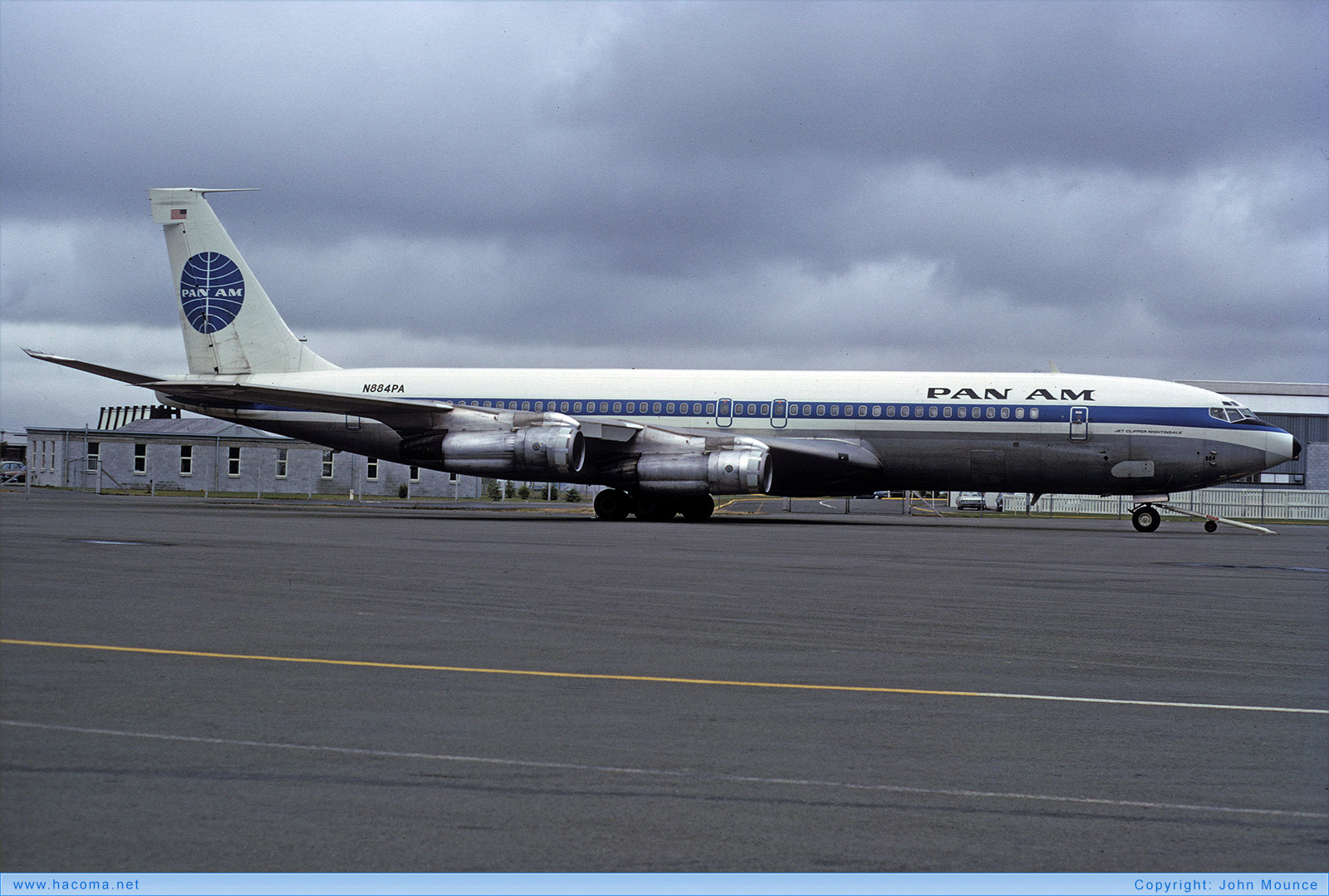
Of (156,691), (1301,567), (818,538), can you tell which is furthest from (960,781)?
(818,538)

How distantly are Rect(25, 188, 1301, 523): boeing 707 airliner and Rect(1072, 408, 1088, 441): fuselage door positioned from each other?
32 mm

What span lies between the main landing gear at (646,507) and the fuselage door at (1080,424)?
33.5 feet

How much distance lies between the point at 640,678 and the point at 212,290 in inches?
1342

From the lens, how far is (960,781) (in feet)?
18.0

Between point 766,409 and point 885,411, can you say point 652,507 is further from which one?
point 885,411

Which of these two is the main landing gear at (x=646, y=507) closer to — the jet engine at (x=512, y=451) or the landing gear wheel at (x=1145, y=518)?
the jet engine at (x=512, y=451)

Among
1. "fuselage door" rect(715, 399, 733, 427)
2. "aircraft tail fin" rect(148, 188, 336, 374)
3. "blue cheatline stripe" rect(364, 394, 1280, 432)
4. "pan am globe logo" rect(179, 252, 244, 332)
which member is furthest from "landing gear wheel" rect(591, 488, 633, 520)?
"pan am globe logo" rect(179, 252, 244, 332)

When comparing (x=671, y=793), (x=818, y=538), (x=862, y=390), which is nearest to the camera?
(x=671, y=793)

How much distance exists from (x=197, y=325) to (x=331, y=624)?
31.5 meters

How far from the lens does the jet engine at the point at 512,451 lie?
32.2 metres

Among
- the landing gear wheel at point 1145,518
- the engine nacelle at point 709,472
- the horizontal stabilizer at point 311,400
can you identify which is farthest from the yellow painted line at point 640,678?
the landing gear wheel at point 1145,518

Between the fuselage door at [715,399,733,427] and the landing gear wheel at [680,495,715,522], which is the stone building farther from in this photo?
the fuselage door at [715,399,733,427]

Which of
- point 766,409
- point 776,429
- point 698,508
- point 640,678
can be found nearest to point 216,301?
point 698,508

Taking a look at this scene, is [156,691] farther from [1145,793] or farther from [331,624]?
[1145,793]
